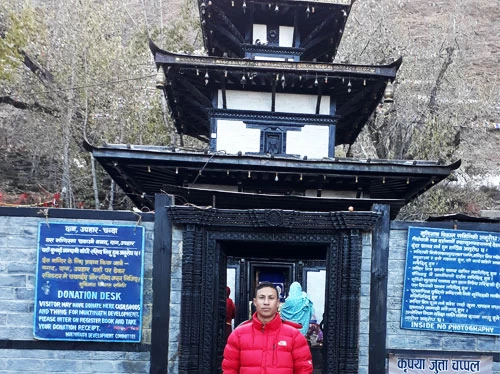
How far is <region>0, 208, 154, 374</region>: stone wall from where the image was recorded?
249 inches

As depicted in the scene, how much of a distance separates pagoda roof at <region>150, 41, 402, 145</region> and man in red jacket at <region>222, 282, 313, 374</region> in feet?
23.3

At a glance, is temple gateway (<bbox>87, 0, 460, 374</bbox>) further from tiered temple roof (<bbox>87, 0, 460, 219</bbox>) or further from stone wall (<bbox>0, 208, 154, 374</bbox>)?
stone wall (<bbox>0, 208, 154, 374</bbox>)

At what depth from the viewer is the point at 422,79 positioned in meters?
23.7

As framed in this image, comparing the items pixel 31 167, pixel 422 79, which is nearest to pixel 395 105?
pixel 422 79

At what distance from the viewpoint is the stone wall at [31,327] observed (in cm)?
632

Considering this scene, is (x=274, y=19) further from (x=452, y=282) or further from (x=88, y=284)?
(x=88, y=284)

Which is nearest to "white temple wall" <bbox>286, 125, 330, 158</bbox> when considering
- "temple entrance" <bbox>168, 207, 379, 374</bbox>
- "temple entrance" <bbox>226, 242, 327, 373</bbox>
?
"temple entrance" <bbox>226, 242, 327, 373</bbox>

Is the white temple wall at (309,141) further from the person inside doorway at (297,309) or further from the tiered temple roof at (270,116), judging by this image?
the person inside doorway at (297,309)

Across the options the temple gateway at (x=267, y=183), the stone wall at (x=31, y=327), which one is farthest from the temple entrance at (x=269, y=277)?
the stone wall at (x=31, y=327)

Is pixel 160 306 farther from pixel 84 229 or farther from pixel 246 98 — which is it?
pixel 246 98

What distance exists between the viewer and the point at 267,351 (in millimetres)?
3934

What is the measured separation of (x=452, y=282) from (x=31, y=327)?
5.53 meters

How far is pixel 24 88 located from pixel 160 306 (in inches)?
702

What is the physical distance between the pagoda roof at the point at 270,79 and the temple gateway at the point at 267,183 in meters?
0.03
